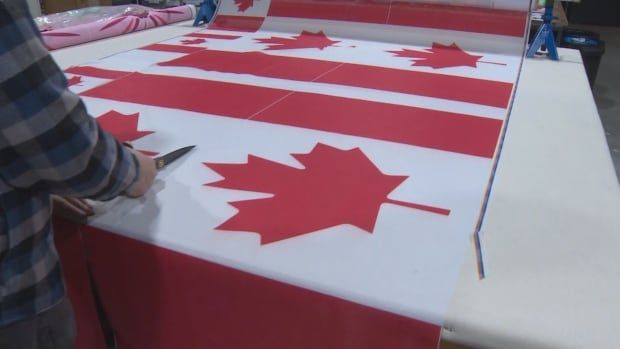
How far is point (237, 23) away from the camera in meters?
2.17

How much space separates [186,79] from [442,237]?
3.13 ft

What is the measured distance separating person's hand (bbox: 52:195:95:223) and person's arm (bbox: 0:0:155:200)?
167 millimetres

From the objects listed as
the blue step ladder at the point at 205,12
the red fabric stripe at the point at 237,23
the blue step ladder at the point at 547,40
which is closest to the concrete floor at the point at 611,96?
the blue step ladder at the point at 547,40

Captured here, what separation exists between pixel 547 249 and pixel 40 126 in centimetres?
61

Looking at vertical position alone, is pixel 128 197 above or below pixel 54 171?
below

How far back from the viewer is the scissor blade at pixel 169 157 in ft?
2.85

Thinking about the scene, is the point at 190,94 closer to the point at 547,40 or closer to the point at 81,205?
the point at 81,205

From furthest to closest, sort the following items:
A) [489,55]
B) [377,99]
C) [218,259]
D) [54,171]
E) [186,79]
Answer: [489,55] → [186,79] → [377,99] → [218,259] → [54,171]

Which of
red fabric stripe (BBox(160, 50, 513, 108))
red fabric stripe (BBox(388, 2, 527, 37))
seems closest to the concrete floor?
red fabric stripe (BBox(388, 2, 527, 37))

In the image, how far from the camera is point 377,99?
49.1 inches

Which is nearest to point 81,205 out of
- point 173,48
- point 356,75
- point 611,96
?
point 356,75

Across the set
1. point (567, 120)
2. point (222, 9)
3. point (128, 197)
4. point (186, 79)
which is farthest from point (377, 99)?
point (222, 9)

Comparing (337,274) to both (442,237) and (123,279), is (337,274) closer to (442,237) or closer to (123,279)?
(442,237)

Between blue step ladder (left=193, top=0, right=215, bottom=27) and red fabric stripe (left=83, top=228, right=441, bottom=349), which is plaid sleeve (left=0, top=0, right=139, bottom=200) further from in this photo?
blue step ladder (left=193, top=0, right=215, bottom=27)
